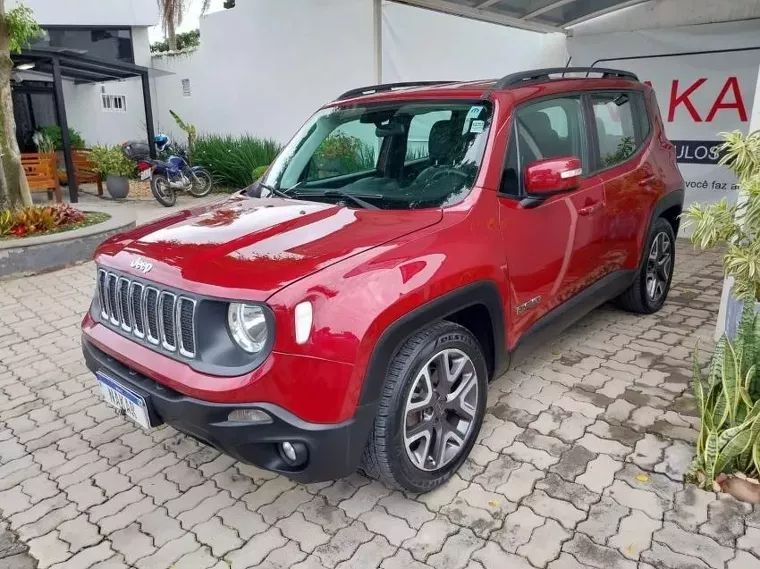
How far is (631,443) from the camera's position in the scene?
9.89ft

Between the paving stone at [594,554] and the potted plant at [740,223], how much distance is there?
1296mm

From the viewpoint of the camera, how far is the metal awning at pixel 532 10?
261 inches

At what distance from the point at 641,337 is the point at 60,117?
10.1m

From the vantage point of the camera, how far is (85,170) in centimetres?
1191

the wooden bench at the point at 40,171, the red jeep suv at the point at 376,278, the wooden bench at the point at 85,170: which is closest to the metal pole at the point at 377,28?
the red jeep suv at the point at 376,278

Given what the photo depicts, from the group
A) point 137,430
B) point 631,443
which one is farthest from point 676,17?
point 137,430

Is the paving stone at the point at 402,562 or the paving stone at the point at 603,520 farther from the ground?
the paving stone at the point at 603,520

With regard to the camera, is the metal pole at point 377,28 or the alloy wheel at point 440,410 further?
the metal pole at point 377,28

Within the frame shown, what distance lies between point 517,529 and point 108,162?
437 inches

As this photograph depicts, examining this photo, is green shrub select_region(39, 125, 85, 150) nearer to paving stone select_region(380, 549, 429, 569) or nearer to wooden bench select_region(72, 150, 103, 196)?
wooden bench select_region(72, 150, 103, 196)

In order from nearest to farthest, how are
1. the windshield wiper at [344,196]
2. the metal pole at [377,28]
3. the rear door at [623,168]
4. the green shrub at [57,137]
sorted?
the windshield wiper at [344,196], the rear door at [623,168], the metal pole at [377,28], the green shrub at [57,137]

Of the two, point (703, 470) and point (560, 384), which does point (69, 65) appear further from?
point (703, 470)

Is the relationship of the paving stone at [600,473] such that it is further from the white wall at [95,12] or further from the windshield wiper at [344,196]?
the white wall at [95,12]

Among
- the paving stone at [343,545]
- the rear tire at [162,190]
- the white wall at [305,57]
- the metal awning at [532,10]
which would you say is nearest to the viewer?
the paving stone at [343,545]
